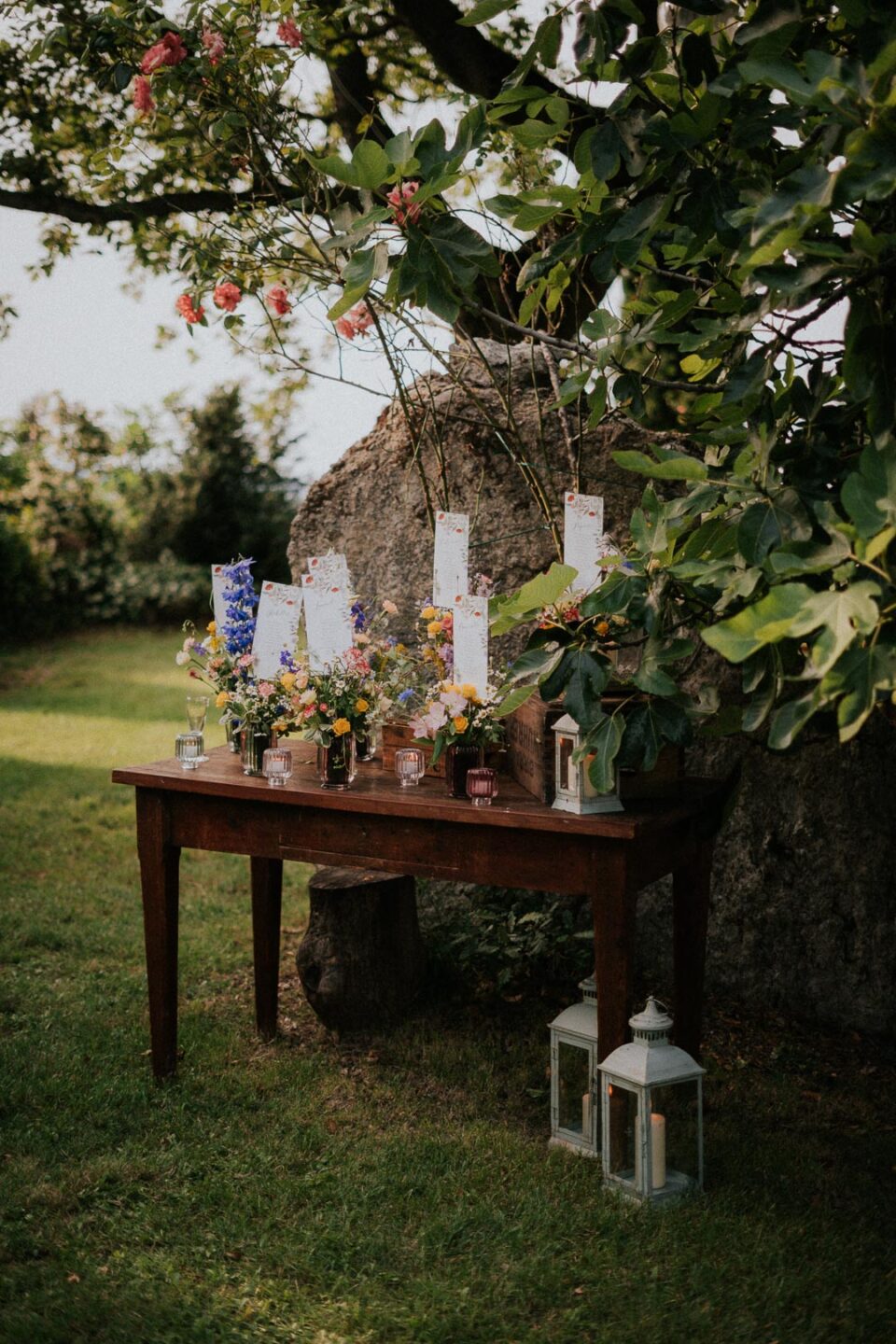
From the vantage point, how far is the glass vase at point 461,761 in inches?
111

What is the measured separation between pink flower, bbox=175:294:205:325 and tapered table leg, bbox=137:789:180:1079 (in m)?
1.41

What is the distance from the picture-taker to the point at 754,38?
1.86 m

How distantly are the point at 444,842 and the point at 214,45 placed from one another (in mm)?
2232

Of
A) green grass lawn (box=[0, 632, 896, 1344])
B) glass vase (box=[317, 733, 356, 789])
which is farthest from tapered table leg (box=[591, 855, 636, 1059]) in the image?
glass vase (box=[317, 733, 356, 789])

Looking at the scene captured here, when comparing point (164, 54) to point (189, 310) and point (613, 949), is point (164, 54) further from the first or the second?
point (613, 949)

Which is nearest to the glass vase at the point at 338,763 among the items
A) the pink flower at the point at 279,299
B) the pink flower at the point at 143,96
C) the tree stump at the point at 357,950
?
the tree stump at the point at 357,950

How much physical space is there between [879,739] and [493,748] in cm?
125

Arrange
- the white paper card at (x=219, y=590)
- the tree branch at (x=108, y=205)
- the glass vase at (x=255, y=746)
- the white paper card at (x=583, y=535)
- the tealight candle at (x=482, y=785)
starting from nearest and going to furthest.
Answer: the tealight candle at (x=482, y=785), the white paper card at (x=583, y=535), the glass vase at (x=255, y=746), the white paper card at (x=219, y=590), the tree branch at (x=108, y=205)

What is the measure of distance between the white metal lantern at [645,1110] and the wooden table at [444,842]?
2.6 inches

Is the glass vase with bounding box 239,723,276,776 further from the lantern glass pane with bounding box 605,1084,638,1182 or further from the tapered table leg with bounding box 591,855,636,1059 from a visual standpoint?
the lantern glass pane with bounding box 605,1084,638,1182

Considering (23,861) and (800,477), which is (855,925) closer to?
(800,477)

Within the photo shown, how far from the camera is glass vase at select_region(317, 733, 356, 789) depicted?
115 inches

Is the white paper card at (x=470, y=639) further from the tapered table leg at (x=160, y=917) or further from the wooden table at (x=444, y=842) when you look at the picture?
the tapered table leg at (x=160, y=917)

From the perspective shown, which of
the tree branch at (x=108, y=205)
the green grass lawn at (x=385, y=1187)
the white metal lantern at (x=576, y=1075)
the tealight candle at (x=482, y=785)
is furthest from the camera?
the tree branch at (x=108, y=205)
